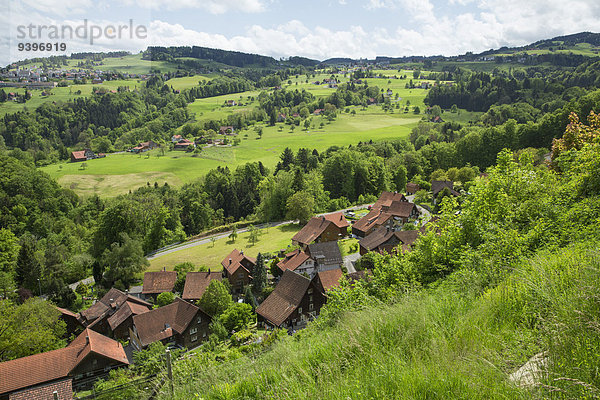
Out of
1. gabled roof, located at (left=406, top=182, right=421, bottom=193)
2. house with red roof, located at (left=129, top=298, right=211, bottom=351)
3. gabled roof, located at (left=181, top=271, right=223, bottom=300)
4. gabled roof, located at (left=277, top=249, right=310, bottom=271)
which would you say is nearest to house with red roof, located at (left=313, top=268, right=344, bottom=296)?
gabled roof, located at (left=277, top=249, right=310, bottom=271)

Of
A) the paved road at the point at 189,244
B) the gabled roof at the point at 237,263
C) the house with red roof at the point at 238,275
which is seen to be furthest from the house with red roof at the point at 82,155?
the house with red roof at the point at 238,275

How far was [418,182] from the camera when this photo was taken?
68625mm

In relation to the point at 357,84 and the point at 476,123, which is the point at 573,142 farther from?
the point at 357,84

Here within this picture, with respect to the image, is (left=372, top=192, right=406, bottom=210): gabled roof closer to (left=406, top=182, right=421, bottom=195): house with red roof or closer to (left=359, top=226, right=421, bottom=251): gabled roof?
(left=406, top=182, right=421, bottom=195): house with red roof

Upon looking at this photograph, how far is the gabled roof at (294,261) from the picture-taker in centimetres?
3747

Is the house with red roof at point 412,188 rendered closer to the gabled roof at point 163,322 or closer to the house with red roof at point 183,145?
the gabled roof at point 163,322

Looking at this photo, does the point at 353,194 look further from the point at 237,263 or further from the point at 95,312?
the point at 95,312

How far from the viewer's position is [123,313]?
30844 mm

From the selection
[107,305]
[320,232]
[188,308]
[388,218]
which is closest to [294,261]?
[320,232]

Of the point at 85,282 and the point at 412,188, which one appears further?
the point at 412,188

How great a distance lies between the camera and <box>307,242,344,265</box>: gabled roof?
3826 centimetres

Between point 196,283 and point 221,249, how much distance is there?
1409 cm

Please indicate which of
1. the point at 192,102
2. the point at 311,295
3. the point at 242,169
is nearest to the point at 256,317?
the point at 311,295

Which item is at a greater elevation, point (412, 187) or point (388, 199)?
point (412, 187)
